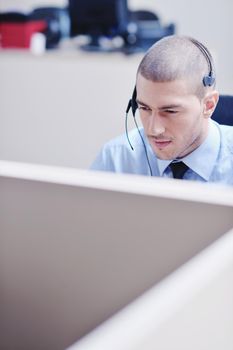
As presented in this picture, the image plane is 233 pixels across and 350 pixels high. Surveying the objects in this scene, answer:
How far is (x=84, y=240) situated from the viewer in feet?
2.09

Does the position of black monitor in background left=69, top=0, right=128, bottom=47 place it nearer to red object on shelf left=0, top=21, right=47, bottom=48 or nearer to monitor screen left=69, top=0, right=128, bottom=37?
monitor screen left=69, top=0, right=128, bottom=37

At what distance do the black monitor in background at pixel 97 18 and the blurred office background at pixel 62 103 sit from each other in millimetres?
576

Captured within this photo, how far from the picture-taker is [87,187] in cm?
61

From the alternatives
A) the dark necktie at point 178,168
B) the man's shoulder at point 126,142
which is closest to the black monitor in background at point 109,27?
the man's shoulder at point 126,142

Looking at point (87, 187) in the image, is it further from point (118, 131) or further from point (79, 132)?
point (79, 132)

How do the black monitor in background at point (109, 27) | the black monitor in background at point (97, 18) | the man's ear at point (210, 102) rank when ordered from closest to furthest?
the man's ear at point (210, 102) → the black monitor in background at point (109, 27) → the black monitor in background at point (97, 18)

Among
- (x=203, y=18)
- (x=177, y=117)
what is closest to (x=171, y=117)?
(x=177, y=117)

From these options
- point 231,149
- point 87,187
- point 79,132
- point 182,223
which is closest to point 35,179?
point 87,187

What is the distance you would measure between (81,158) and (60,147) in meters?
0.12

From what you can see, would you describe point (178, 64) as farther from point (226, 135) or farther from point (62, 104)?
point (62, 104)

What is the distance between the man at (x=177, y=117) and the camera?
1.35 metres

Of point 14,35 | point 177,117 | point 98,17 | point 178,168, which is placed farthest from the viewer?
point 98,17

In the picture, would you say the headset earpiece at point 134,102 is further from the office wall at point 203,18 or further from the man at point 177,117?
the office wall at point 203,18

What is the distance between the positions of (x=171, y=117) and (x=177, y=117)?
0.05ft
